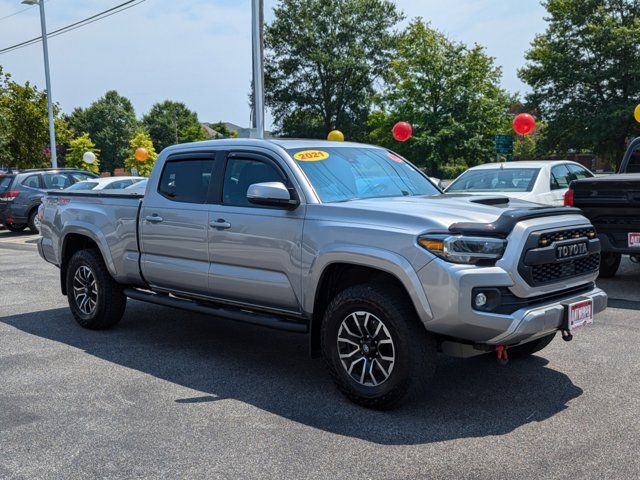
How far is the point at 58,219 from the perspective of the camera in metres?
7.19

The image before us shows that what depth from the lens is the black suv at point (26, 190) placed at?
1870cm

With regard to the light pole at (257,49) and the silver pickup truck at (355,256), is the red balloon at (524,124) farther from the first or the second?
the silver pickup truck at (355,256)

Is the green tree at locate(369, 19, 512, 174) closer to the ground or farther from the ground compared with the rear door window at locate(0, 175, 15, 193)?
farther from the ground

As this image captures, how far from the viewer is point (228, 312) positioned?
536 cm

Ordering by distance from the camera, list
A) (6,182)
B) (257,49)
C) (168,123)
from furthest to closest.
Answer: (168,123) < (257,49) < (6,182)

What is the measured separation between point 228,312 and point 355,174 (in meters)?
1.50

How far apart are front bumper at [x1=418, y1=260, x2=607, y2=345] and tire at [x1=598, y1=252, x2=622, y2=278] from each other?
567 cm

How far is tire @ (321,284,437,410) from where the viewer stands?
4219 millimetres

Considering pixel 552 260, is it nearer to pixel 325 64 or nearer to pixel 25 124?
pixel 25 124

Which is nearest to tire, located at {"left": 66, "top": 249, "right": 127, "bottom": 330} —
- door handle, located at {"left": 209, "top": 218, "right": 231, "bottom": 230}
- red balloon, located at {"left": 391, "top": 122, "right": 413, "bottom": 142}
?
door handle, located at {"left": 209, "top": 218, "right": 231, "bottom": 230}

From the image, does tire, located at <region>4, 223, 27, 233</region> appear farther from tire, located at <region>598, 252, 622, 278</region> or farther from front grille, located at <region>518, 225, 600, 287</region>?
front grille, located at <region>518, 225, 600, 287</region>

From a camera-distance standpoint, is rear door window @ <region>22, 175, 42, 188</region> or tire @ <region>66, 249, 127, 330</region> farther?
rear door window @ <region>22, 175, 42, 188</region>

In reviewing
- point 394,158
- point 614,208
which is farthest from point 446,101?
point 394,158

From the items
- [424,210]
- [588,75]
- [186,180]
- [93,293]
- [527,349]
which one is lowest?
[527,349]
